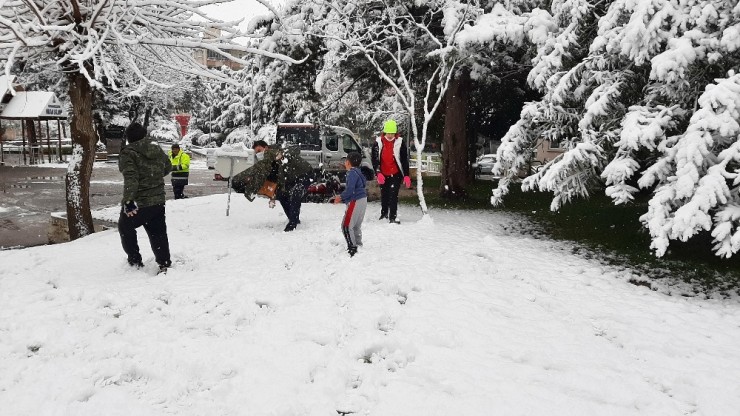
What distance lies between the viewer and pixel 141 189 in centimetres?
637

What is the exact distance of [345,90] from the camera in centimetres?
1505

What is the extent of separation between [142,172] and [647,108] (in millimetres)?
6484

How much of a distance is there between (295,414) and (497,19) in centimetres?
878

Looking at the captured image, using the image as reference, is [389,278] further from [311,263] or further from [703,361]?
[703,361]

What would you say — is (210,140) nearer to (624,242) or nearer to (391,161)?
(391,161)

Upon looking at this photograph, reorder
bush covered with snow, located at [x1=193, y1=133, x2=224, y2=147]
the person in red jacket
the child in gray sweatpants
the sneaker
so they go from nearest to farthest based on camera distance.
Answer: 1. the sneaker
2. the child in gray sweatpants
3. the person in red jacket
4. bush covered with snow, located at [x1=193, y1=133, x2=224, y2=147]

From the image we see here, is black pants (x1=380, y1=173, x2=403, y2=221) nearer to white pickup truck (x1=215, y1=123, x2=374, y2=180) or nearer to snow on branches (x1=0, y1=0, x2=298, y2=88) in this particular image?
snow on branches (x1=0, y1=0, x2=298, y2=88)

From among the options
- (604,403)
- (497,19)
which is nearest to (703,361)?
(604,403)

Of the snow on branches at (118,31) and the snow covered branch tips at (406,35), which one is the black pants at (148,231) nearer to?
the snow on branches at (118,31)

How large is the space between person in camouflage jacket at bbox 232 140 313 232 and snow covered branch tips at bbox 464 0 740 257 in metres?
3.44

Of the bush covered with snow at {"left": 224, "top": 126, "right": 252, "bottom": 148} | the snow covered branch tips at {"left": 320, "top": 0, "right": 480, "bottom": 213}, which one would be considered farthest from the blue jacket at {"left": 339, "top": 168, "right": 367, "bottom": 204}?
the bush covered with snow at {"left": 224, "top": 126, "right": 252, "bottom": 148}

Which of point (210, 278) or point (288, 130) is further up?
point (288, 130)

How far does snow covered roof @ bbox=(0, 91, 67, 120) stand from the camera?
95.5 ft

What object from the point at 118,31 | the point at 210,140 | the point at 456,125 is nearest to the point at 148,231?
the point at 118,31
